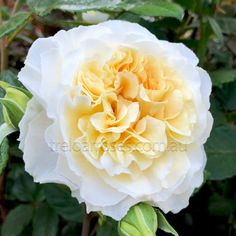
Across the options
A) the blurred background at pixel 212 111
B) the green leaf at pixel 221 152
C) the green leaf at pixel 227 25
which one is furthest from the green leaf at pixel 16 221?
the green leaf at pixel 227 25

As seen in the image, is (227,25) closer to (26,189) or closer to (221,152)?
A: (221,152)

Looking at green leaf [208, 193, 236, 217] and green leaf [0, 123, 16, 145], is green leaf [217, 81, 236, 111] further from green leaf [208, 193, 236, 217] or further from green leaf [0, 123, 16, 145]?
green leaf [0, 123, 16, 145]

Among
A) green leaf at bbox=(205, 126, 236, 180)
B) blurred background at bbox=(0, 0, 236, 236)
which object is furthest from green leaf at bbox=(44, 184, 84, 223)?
green leaf at bbox=(205, 126, 236, 180)

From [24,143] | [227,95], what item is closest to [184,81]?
[24,143]

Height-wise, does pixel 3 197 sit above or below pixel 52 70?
below

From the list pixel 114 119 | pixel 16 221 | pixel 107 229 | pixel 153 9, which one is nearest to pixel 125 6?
pixel 153 9

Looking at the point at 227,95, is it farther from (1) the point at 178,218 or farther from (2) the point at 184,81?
(2) the point at 184,81
